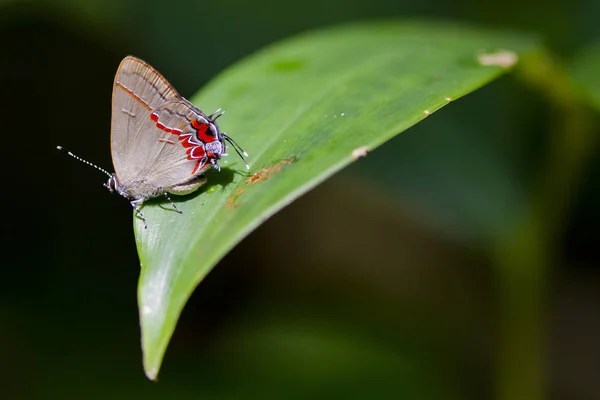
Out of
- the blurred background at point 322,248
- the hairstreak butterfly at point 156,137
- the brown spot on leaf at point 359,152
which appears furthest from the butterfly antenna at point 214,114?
the blurred background at point 322,248

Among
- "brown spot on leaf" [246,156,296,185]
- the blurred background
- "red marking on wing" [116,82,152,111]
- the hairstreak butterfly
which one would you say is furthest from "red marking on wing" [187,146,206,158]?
the blurred background

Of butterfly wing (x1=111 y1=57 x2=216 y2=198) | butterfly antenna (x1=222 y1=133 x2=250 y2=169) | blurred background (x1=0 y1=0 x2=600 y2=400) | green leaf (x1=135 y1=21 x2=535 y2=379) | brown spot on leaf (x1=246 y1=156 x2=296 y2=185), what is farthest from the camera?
blurred background (x1=0 y1=0 x2=600 y2=400)

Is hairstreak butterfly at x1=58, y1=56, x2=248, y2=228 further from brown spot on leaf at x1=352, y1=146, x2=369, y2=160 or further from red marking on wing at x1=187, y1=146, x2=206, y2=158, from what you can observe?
brown spot on leaf at x1=352, y1=146, x2=369, y2=160

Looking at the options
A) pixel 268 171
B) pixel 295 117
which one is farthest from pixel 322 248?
pixel 268 171

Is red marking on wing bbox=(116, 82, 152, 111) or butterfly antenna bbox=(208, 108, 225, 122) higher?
butterfly antenna bbox=(208, 108, 225, 122)

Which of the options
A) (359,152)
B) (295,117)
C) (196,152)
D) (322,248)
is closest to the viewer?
(359,152)

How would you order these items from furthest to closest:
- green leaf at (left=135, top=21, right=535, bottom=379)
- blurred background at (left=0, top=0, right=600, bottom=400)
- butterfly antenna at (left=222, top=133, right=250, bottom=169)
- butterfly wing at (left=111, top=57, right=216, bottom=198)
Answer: blurred background at (left=0, top=0, right=600, bottom=400) < butterfly wing at (left=111, top=57, right=216, bottom=198) < butterfly antenna at (left=222, top=133, right=250, bottom=169) < green leaf at (left=135, top=21, right=535, bottom=379)

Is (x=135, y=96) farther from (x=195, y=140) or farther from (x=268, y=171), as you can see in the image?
(x=268, y=171)
